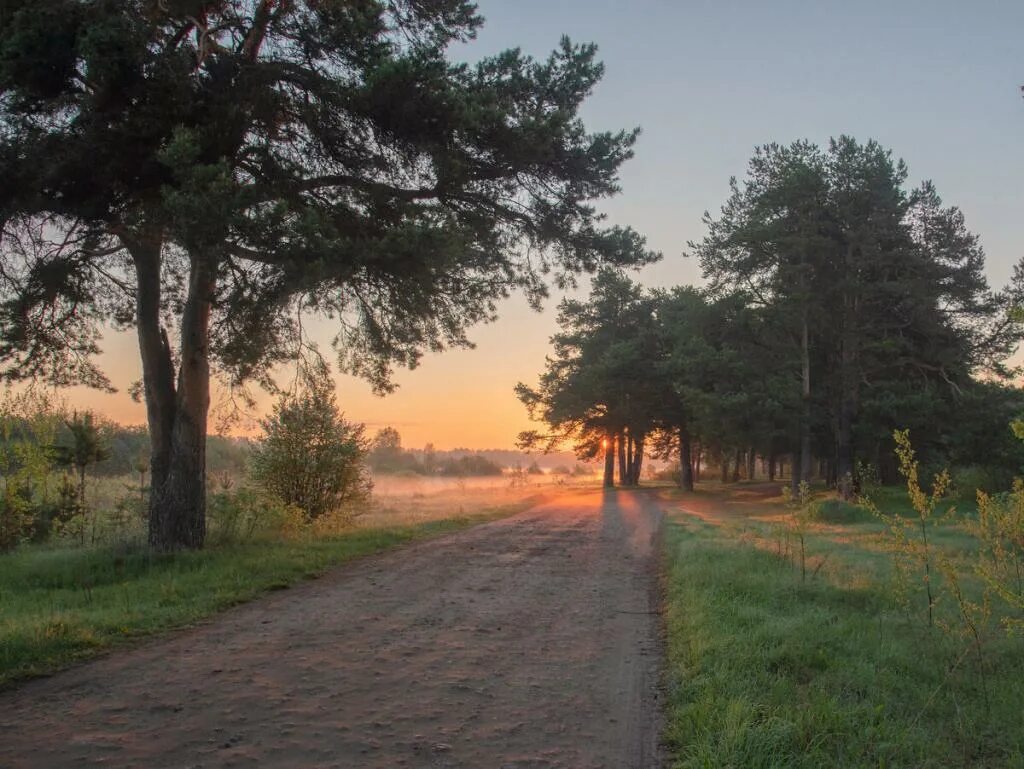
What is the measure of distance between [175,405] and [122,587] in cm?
420

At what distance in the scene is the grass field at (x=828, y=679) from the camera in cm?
405

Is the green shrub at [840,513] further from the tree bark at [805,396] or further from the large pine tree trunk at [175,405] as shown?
the large pine tree trunk at [175,405]

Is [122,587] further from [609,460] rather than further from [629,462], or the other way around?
[629,462]

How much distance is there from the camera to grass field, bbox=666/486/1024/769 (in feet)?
13.3

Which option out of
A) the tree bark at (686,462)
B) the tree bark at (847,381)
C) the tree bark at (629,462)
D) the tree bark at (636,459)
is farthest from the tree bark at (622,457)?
the tree bark at (847,381)

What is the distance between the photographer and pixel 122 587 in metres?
8.91

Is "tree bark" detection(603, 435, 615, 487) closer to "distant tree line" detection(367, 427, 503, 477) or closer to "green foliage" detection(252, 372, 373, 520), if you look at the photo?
"green foliage" detection(252, 372, 373, 520)

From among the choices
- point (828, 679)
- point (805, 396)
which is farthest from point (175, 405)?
point (805, 396)

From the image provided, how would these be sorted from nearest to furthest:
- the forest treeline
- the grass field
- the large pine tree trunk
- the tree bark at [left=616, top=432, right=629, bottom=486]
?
1. the grass field
2. the large pine tree trunk
3. the forest treeline
4. the tree bark at [left=616, top=432, right=629, bottom=486]

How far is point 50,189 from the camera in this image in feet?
29.6

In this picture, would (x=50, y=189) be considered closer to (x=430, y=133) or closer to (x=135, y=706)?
(x=430, y=133)

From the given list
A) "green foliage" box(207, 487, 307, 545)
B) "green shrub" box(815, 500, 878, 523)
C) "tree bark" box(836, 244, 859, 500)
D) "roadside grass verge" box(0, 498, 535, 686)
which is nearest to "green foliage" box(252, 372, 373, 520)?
"green foliage" box(207, 487, 307, 545)

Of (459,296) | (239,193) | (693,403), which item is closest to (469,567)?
(459,296)

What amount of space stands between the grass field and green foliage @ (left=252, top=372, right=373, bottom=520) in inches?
373
